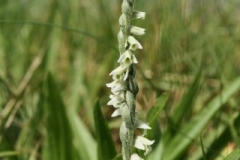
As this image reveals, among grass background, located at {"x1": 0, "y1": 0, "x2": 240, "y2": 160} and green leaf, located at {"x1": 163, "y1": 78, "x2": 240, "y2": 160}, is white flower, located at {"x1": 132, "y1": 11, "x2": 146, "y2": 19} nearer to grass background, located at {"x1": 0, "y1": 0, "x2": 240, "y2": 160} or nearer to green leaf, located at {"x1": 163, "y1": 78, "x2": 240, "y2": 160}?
grass background, located at {"x1": 0, "y1": 0, "x2": 240, "y2": 160}

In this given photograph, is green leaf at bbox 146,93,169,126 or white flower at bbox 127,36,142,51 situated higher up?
white flower at bbox 127,36,142,51

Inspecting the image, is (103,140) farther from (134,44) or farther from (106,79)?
(106,79)

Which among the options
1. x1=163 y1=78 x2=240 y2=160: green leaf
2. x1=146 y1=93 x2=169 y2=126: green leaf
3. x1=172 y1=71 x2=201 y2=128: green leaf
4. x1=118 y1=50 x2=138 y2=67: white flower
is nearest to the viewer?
x1=118 y1=50 x2=138 y2=67: white flower

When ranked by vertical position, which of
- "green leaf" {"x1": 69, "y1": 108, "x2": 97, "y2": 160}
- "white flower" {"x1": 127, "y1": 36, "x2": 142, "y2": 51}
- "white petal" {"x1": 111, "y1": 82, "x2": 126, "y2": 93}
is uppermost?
"white flower" {"x1": 127, "y1": 36, "x2": 142, "y2": 51}

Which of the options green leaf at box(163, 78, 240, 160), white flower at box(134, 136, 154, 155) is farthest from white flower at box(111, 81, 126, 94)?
green leaf at box(163, 78, 240, 160)

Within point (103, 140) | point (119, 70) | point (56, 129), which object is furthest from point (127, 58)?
point (56, 129)

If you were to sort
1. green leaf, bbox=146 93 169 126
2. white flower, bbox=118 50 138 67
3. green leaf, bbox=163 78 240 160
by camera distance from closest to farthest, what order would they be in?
1. white flower, bbox=118 50 138 67
2. green leaf, bbox=146 93 169 126
3. green leaf, bbox=163 78 240 160

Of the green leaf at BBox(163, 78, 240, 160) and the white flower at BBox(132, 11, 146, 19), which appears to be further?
the green leaf at BBox(163, 78, 240, 160)

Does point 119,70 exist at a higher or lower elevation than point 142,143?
higher
